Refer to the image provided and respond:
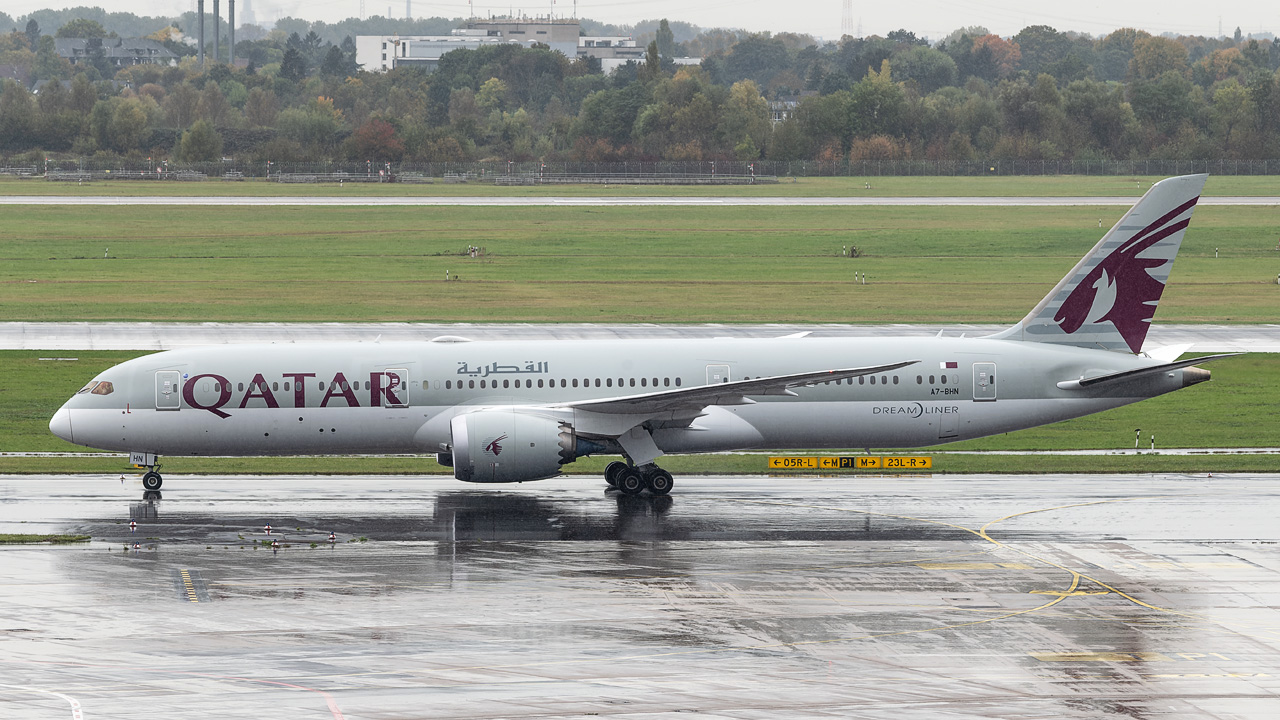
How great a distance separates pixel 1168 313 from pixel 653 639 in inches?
2194

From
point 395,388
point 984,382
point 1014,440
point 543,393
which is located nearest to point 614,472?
point 543,393

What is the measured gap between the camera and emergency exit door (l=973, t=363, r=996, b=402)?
37719 millimetres

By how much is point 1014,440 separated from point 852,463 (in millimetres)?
7427

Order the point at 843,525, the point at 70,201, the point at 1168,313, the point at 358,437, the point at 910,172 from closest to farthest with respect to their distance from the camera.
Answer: the point at 843,525 < the point at 358,437 < the point at 1168,313 < the point at 70,201 < the point at 910,172

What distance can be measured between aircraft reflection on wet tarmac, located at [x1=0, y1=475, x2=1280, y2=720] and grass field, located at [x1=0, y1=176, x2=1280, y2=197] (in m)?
114

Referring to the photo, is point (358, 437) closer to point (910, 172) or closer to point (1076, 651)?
point (1076, 651)

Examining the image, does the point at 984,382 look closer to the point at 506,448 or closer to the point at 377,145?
the point at 506,448

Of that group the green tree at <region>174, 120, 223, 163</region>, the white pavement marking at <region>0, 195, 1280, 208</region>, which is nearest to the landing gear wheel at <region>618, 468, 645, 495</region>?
the white pavement marking at <region>0, 195, 1280, 208</region>

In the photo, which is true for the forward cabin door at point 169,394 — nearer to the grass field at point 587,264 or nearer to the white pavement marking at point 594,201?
the grass field at point 587,264

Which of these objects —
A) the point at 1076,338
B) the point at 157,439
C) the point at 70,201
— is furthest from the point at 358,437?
the point at 70,201

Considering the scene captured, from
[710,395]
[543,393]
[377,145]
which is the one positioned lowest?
[543,393]

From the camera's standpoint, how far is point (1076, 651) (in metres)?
23.6

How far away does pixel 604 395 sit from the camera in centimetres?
3697

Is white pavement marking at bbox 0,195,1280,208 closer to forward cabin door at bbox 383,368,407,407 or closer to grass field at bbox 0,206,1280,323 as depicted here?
A: grass field at bbox 0,206,1280,323
